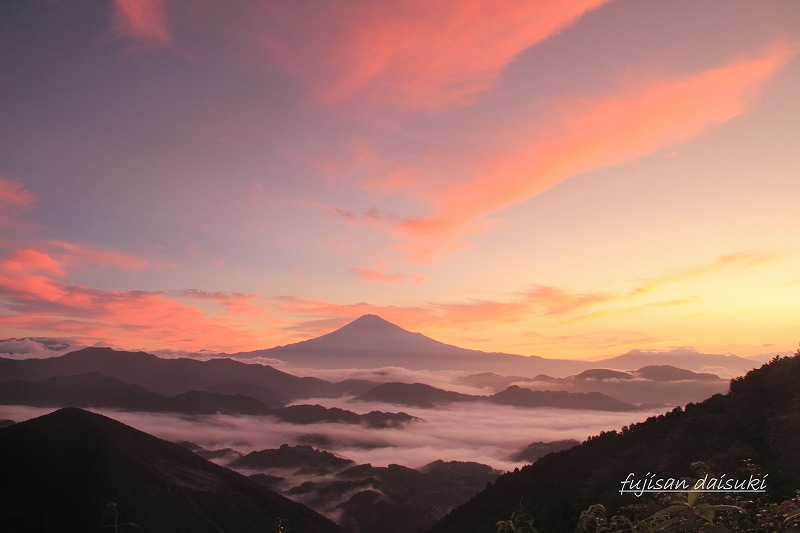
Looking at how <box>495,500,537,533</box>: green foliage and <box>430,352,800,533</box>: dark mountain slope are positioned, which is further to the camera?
<box>430,352,800,533</box>: dark mountain slope

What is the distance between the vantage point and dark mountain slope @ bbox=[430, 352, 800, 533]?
125 ft

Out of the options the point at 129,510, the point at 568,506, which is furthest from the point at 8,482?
the point at 568,506

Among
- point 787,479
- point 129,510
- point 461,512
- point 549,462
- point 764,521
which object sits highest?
point 764,521

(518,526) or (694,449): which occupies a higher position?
(518,526)

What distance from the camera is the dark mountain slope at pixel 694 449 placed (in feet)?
125

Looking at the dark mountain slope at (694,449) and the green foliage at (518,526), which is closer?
the green foliage at (518,526)

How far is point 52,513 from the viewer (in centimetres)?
18188

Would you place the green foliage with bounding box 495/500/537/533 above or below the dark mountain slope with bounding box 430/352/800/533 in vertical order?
above

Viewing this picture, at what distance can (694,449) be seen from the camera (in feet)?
181

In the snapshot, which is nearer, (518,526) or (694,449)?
(518,526)

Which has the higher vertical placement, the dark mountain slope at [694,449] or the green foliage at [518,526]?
the green foliage at [518,526]

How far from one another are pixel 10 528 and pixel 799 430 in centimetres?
22802

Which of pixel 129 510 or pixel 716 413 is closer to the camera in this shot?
pixel 716 413

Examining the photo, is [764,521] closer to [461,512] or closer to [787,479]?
[787,479]
